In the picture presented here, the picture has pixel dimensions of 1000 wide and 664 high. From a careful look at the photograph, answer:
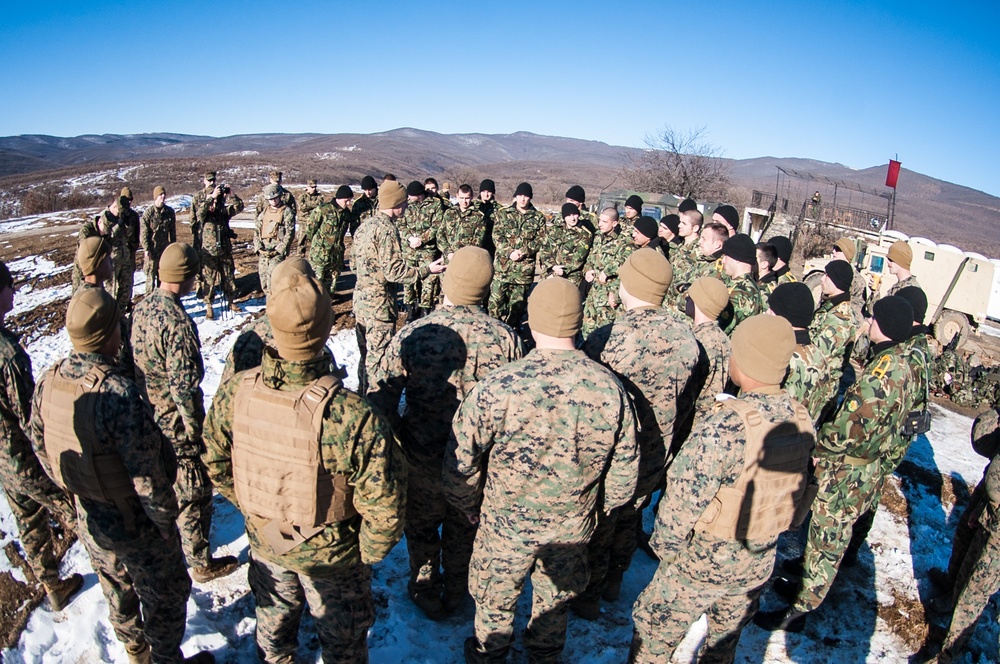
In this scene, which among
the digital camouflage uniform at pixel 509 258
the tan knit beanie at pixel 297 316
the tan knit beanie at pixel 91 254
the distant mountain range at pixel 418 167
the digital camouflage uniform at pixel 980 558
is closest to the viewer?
the tan knit beanie at pixel 297 316

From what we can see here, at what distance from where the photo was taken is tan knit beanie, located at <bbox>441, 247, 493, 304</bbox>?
3156mm

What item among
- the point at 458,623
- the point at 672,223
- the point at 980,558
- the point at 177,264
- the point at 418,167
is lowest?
the point at 458,623

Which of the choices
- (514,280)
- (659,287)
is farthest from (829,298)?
(514,280)

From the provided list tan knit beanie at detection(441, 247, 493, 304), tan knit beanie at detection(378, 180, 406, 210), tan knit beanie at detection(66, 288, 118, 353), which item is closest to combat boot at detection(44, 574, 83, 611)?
tan knit beanie at detection(66, 288, 118, 353)

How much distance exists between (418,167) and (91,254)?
8340 centimetres

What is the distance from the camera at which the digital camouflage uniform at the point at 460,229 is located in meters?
8.45

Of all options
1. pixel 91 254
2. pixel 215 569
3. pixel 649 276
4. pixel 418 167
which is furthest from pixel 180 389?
pixel 418 167

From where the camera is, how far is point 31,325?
30.3 ft

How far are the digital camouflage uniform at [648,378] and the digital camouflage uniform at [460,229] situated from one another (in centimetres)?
508

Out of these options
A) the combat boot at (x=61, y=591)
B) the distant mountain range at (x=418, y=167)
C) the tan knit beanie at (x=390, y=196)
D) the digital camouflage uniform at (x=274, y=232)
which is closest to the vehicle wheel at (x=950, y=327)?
the tan knit beanie at (x=390, y=196)

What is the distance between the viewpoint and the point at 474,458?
9.14 feet

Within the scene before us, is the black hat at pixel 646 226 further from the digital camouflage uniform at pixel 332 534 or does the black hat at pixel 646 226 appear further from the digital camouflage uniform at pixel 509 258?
the digital camouflage uniform at pixel 332 534

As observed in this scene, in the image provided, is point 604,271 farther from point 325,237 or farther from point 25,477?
point 25,477

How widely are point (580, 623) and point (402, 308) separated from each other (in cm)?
669
